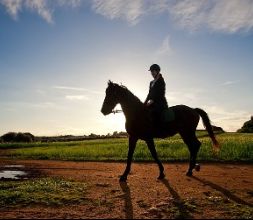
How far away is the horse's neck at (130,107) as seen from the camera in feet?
40.9

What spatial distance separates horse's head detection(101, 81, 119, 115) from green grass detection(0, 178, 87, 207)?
8.29 ft

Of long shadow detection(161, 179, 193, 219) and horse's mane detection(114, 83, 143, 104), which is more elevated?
horse's mane detection(114, 83, 143, 104)

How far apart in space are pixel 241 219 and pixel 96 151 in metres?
19.5

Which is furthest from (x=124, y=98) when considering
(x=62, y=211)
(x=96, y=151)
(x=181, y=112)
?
(x=96, y=151)

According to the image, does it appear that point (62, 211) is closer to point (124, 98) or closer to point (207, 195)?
point (207, 195)

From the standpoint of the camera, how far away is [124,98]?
12492 mm

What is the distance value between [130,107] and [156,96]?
94 centimetres

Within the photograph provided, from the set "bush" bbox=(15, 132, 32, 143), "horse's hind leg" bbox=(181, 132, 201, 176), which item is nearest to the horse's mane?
"horse's hind leg" bbox=(181, 132, 201, 176)

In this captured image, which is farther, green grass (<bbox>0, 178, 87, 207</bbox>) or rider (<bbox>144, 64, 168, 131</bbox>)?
rider (<bbox>144, 64, 168, 131</bbox>)

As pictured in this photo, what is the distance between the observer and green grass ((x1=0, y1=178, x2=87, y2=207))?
350 inches

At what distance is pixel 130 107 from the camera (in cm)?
1249

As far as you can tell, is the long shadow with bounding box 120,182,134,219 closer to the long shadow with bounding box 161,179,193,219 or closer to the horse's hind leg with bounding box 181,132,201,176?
the long shadow with bounding box 161,179,193,219

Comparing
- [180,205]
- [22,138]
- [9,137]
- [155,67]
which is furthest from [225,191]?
[9,137]

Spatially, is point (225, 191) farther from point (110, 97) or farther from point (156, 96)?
point (110, 97)
